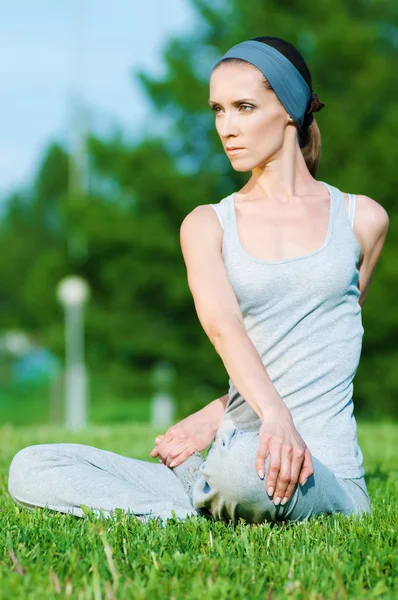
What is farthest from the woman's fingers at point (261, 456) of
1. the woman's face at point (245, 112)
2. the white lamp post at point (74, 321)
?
the white lamp post at point (74, 321)

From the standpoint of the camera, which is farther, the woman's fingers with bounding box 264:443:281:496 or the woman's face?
the woman's face

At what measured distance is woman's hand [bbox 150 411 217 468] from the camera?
386 centimetres

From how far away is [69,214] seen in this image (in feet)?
73.7

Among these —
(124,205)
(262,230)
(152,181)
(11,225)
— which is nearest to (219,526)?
(262,230)

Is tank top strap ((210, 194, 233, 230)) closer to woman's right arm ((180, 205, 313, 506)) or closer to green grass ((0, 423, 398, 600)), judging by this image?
woman's right arm ((180, 205, 313, 506))

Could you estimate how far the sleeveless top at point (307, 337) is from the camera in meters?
3.42

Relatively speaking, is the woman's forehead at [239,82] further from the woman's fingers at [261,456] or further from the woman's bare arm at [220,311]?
the woman's fingers at [261,456]

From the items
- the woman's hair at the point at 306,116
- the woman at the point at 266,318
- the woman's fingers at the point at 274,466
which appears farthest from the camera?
the woman's hair at the point at 306,116

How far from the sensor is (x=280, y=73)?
358 centimetres

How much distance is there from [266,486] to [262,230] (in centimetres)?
99

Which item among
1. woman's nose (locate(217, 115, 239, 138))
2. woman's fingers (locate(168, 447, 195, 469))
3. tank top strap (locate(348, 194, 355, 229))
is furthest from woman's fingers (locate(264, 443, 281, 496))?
woman's nose (locate(217, 115, 239, 138))

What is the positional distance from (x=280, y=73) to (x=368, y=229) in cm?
69

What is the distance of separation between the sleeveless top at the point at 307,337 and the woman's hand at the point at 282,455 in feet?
1.06

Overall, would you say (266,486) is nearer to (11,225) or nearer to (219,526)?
(219,526)
